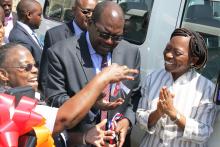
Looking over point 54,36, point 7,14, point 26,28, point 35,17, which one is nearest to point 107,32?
point 54,36

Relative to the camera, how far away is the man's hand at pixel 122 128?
8.14ft

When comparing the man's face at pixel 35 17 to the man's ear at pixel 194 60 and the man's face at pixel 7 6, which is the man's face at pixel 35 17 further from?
the man's ear at pixel 194 60

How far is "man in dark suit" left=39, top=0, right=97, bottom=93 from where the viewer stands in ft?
12.4

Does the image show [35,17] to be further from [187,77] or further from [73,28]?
[187,77]

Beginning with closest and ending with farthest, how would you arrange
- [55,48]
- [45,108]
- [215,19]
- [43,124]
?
[43,124] → [45,108] → [55,48] → [215,19]

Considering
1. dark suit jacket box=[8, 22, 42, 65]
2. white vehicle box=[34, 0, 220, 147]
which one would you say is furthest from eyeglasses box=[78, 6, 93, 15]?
dark suit jacket box=[8, 22, 42, 65]

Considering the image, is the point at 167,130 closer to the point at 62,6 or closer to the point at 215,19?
the point at 215,19

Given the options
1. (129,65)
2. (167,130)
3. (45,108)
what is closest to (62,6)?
(129,65)

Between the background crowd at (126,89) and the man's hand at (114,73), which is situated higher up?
the man's hand at (114,73)

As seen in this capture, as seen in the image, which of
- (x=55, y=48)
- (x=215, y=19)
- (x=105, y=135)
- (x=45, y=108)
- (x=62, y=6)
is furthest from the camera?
(x=62, y=6)

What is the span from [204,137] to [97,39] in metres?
0.86

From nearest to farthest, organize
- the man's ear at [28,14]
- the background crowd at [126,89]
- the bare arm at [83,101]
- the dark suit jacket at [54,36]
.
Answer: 1. the bare arm at [83,101]
2. the background crowd at [126,89]
3. the dark suit jacket at [54,36]
4. the man's ear at [28,14]

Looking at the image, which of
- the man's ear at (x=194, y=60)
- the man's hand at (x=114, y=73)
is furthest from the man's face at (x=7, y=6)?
the man's hand at (x=114, y=73)

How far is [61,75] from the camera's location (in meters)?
2.48
